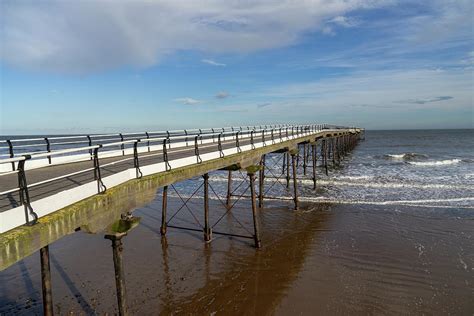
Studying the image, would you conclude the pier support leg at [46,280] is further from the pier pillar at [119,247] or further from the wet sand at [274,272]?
the wet sand at [274,272]

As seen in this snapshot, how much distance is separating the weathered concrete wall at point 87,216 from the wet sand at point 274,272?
126 inches

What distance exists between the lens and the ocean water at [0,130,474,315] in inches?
340

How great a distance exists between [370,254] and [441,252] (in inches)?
98.9

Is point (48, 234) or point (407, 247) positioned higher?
point (48, 234)

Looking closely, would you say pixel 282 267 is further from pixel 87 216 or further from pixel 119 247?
pixel 87 216

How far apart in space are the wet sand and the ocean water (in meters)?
0.03

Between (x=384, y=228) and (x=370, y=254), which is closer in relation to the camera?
(x=370, y=254)

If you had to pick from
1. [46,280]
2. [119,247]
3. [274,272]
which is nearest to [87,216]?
[119,247]

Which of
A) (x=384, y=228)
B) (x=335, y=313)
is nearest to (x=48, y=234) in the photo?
(x=335, y=313)

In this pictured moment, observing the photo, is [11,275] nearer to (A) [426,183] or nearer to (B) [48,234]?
(B) [48,234]

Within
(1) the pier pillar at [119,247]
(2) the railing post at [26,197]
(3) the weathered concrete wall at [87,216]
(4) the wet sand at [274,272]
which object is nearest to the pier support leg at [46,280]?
(1) the pier pillar at [119,247]

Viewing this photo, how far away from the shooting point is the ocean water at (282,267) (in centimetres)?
863

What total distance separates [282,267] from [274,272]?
0.45 m

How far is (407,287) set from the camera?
9469 millimetres
